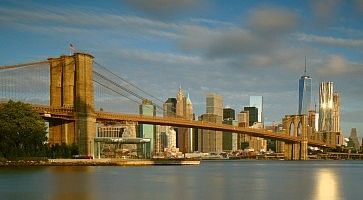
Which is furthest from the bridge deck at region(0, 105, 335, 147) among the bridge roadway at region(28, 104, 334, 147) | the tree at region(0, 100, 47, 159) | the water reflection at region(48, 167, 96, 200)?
the water reflection at region(48, 167, 96, 200)

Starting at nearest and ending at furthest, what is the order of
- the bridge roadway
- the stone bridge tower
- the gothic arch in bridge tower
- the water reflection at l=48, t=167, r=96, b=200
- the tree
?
the water reflection at l=48, t=167, r=96, b=200 < the tree < the bridge roadway < the stone bridge tower < the gothic arch in bridge tower

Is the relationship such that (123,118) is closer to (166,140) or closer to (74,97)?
(74,97)

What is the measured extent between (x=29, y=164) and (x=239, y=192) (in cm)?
2906

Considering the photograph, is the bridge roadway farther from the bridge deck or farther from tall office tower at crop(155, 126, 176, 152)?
tall office tower at crop(155, 126, 176, 152)

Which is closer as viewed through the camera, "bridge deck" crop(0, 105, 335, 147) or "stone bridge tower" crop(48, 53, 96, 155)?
"bridge deck" crop(0, 105, 335, 147)

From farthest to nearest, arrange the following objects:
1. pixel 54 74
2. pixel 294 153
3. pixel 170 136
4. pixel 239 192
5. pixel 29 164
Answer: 1. pixel 170 136
2. pixel 294 153
3. pixel 54 74
4. pixel 29 164
5. pixel 239 192

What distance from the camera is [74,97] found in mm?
60500

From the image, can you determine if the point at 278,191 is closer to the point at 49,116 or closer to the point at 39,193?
the point at 39,193

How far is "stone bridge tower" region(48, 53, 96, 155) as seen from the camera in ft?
193

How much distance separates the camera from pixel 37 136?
53125 mm

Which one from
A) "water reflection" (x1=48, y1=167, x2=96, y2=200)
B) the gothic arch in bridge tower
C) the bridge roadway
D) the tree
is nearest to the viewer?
"water reflection" (x1=48, y1=167, x2=96, y2=200)

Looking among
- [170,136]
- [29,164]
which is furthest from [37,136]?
[170,136]

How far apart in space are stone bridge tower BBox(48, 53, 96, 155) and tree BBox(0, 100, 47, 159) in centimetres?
591

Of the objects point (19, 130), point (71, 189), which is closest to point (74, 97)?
point (19, 130)
